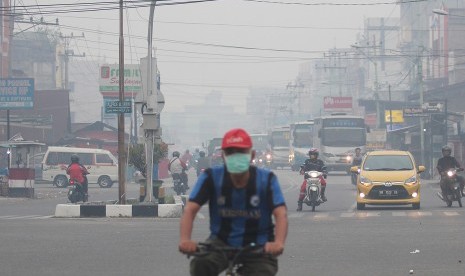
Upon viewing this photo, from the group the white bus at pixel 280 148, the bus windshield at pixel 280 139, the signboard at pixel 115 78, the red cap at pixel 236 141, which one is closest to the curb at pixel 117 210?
the red cap at pixel 236 141

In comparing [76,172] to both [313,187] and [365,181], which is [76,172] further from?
[365,181]

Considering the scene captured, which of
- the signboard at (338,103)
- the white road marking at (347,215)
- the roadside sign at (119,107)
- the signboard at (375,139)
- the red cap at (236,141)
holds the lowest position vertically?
the white road marking at (347,215)

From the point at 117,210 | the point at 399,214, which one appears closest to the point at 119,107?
the point at 117,210

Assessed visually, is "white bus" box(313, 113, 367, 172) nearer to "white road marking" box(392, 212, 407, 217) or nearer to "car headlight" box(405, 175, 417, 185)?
"car headlight" box(405, 175, 417, 185)

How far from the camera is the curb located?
25.0 meters

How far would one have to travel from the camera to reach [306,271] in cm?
1342

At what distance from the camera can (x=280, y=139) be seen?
9250 centimetres

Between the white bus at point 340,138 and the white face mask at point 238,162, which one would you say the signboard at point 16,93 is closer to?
the white bus at point 340,138

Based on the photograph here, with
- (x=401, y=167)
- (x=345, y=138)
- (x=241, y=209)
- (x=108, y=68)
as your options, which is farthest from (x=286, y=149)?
(x=241, y=209)

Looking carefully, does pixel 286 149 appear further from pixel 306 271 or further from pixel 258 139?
pixel 306 271

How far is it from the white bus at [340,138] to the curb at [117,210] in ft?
130

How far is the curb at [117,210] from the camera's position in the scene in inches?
985

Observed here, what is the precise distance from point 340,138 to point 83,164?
56.8 ft

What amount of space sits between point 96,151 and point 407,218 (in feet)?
107
